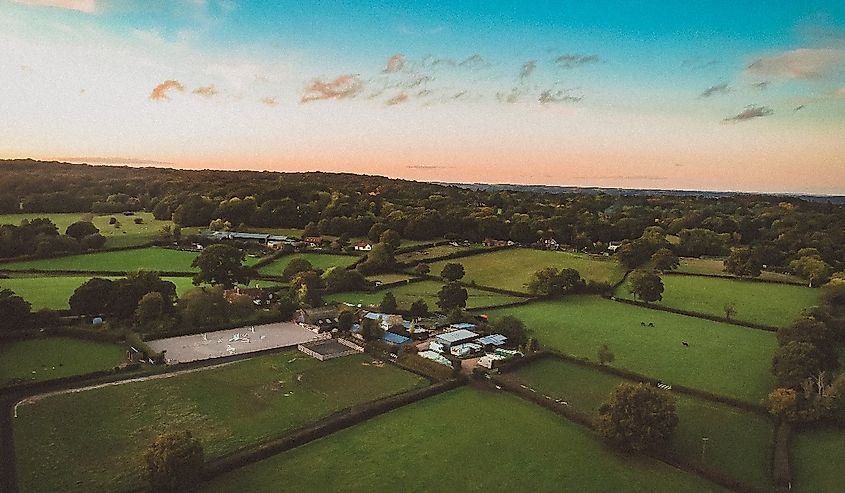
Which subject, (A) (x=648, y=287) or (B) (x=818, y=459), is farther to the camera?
(A) (x=648, y=287)

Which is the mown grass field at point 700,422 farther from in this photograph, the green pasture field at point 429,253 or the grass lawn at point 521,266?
the green pasture field at point 429,253

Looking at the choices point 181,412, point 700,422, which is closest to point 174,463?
point 181,412

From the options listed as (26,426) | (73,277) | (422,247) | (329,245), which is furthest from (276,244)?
(26,426)

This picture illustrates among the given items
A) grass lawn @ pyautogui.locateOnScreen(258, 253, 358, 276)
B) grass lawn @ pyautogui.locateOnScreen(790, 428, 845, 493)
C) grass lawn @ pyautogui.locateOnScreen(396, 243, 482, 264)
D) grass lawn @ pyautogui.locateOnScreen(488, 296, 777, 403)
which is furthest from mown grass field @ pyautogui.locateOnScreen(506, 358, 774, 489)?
grass lawn @ pyautogui.locateOnScreen(258, 253, 358, 276)

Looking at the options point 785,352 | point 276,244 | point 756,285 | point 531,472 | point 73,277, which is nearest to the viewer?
point 531,472

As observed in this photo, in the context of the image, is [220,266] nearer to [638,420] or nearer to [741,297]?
[638,420]

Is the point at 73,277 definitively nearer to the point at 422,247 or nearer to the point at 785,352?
the point at 422,247

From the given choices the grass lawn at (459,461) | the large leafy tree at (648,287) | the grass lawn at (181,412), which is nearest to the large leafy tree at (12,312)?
the grass lawn at (181,412)
